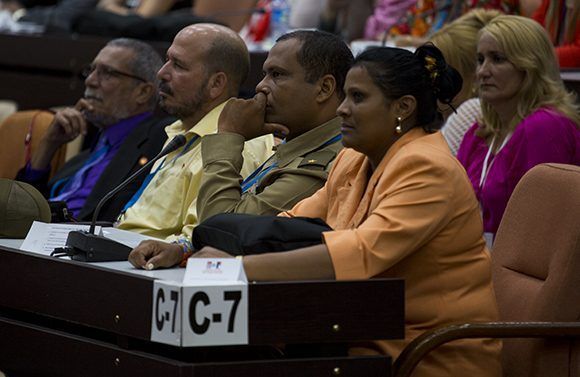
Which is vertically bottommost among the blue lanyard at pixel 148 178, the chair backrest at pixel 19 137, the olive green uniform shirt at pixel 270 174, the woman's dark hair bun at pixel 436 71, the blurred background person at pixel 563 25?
the chair backrest at pixel 19 137

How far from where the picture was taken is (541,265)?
11.8ft

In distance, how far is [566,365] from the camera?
341 centimetres

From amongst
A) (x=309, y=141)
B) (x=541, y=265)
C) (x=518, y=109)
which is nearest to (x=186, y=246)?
(x=309, y=141)

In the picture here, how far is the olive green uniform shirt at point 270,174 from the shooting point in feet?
12.3

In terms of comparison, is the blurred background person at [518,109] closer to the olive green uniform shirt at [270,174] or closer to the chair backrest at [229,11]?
the olive green uniform shirt at [270,174]

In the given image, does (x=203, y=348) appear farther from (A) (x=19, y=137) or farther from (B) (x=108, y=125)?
(A) (x=19, y=137)

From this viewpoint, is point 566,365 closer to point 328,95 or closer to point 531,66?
point 328,95

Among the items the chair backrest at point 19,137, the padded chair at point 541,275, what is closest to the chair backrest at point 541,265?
the padded chair at point 541,275

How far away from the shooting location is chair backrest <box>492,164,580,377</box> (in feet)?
11.3

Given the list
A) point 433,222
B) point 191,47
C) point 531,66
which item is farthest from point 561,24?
point 433,222

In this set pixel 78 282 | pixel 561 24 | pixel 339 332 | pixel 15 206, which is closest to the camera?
pixel 339 332

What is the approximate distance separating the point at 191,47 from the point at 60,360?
1530 millimetres

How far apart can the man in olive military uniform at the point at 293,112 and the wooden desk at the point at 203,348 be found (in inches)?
27.8

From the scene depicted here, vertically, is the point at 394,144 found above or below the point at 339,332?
above
